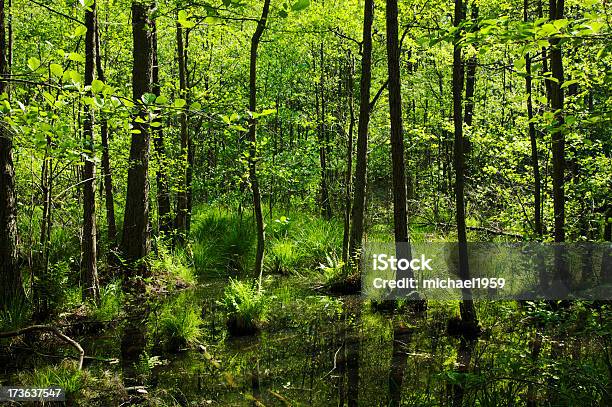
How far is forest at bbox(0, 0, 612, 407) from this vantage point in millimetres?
3807

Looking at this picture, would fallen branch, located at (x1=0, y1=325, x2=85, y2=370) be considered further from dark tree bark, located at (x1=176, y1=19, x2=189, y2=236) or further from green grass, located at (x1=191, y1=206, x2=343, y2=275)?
green grass, located at (x1=191, y1=206, x2=343, y2=275)

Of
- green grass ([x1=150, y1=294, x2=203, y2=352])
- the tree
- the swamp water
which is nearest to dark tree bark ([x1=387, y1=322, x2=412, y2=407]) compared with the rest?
the swamp water

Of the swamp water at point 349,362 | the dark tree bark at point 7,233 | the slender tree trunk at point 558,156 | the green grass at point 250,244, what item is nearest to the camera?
the swamp water at point 349,362

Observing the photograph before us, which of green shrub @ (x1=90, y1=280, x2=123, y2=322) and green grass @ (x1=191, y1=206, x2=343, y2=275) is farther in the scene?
green grass @ (x1=191, y1=206, x2=343, y2=275)

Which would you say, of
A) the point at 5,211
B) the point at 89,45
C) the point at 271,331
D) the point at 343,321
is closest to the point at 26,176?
the point at 5,211

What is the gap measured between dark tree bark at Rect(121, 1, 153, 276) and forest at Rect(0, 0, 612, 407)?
0.05 m

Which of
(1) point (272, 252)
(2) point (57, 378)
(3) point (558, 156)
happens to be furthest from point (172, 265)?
(3) point (558, 156)

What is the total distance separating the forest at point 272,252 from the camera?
3807mm

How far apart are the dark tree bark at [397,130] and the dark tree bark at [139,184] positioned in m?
4.81

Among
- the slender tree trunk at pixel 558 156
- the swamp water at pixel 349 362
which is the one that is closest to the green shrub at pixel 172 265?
the swamp water at pixel 349 362

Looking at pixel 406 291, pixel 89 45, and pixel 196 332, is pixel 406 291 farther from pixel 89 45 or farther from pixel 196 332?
pixel 89 45

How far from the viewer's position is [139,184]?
32.6 ft

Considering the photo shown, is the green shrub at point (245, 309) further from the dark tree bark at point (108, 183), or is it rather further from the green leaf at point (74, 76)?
the green leaf at point (74, 76)

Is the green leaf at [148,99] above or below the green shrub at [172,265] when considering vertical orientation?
above
